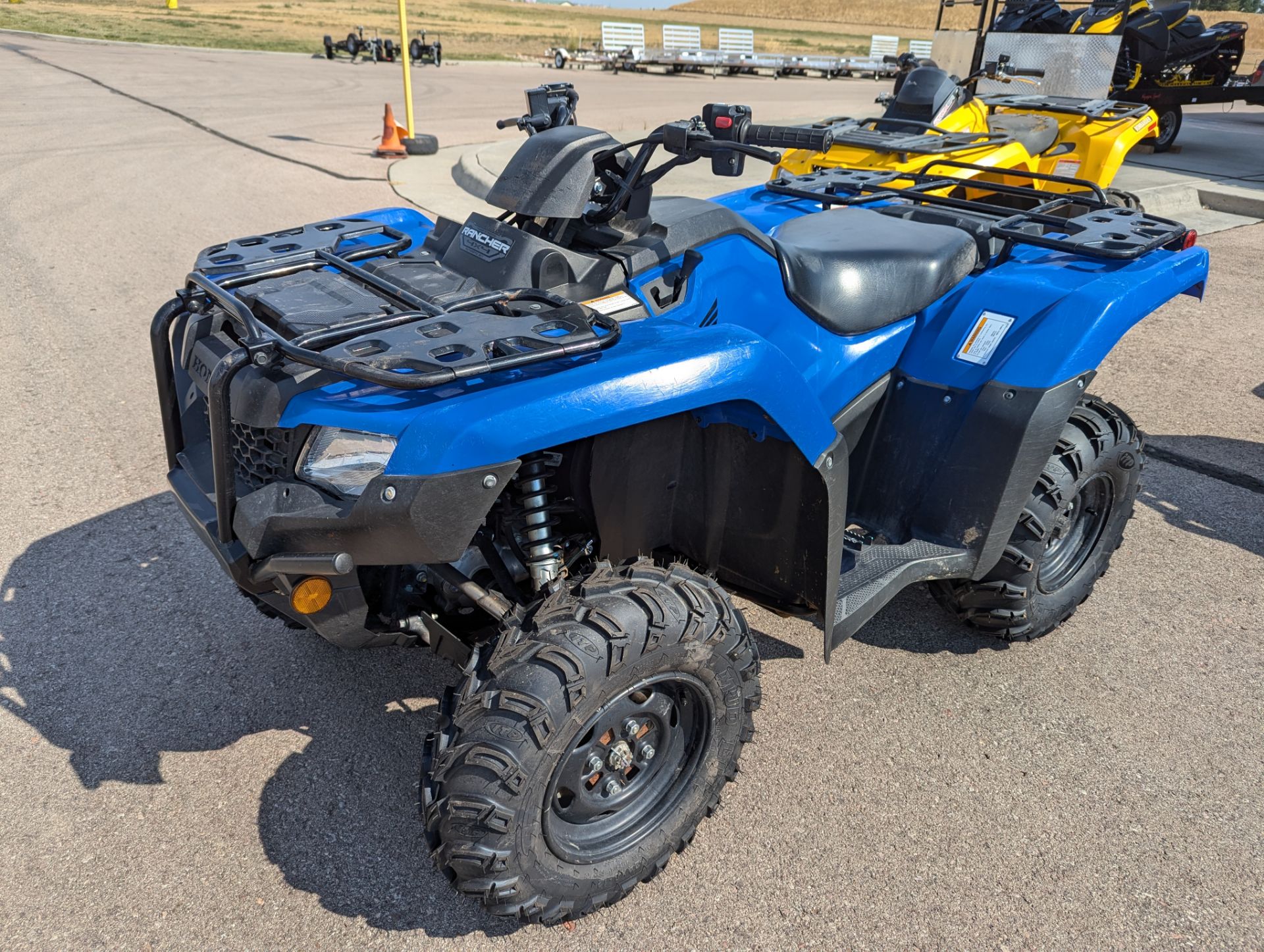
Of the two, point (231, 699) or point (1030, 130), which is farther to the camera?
point (1030, 130)

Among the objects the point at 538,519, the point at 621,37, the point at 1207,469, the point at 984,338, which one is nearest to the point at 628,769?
the point at 538,519

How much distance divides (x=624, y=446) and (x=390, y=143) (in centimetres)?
1068

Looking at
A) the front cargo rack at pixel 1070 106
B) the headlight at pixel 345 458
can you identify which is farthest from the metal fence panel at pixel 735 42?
the headlight at pixel 345 458

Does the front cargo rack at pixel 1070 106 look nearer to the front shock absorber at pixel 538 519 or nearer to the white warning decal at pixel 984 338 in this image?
the white warning decal at pixel 984 338

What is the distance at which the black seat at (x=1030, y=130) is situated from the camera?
7.80 metres

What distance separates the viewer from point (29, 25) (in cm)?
2873

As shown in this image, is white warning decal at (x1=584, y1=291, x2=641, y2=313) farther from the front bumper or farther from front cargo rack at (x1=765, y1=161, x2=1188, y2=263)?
front cargo rack at (x1=765, y1=161, x2=1188, y2=263)

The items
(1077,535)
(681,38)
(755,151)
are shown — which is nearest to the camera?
(755,151)

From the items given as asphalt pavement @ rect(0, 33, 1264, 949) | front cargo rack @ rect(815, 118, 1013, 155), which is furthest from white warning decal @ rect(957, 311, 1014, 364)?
front cargo rack @ rect(815, 118, 1013, 155)

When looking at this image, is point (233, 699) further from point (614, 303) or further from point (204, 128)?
point (204, 128)

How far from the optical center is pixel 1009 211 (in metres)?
3.61

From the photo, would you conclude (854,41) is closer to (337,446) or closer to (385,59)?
(385,59)

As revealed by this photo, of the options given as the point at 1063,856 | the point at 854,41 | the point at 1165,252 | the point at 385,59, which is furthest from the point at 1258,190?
the point at 854,41

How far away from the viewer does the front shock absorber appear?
2297 mm
